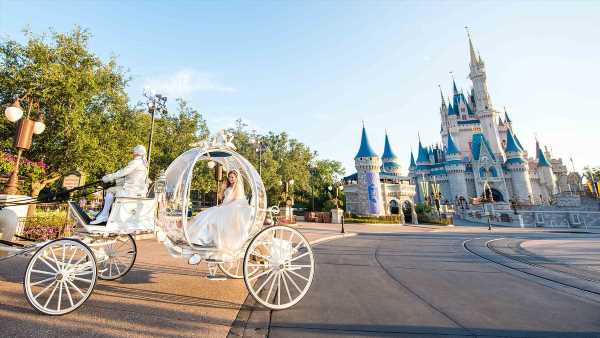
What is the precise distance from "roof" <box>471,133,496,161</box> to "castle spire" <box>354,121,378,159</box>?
106 feet

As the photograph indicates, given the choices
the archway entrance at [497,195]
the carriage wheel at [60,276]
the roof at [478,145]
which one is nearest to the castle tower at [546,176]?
the roof at [478,145]

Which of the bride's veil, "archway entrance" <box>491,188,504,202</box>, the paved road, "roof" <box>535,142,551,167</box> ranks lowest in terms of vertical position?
the paved road

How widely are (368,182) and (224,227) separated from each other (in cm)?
3518

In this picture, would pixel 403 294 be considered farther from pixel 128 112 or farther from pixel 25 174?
pixel 128 112

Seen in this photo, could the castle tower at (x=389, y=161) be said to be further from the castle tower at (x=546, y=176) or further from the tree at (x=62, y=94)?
the tree at (x=62, y=94)

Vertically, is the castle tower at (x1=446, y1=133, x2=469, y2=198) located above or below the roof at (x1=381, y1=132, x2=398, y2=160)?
below

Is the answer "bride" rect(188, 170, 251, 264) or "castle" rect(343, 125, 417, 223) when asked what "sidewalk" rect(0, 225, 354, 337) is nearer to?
"bride" rect(188, 170, 251, 264)

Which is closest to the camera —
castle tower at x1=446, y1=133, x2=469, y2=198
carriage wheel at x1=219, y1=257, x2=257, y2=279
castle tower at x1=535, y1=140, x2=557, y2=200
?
carriage wheel at x1=219, y1=257, x2=257, y2=279

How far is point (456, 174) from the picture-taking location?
52.4 m

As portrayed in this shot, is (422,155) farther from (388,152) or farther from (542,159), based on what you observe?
(542,159)

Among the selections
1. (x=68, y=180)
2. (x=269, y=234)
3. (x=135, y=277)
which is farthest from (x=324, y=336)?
(x=68, y=180)

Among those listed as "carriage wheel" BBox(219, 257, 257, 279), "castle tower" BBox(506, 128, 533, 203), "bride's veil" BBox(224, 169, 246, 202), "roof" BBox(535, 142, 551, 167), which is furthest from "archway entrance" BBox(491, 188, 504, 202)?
"bride's veil" BBox(224, 169, 246, 202)

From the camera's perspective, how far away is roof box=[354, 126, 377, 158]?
126 feet

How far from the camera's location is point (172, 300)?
3619mm
